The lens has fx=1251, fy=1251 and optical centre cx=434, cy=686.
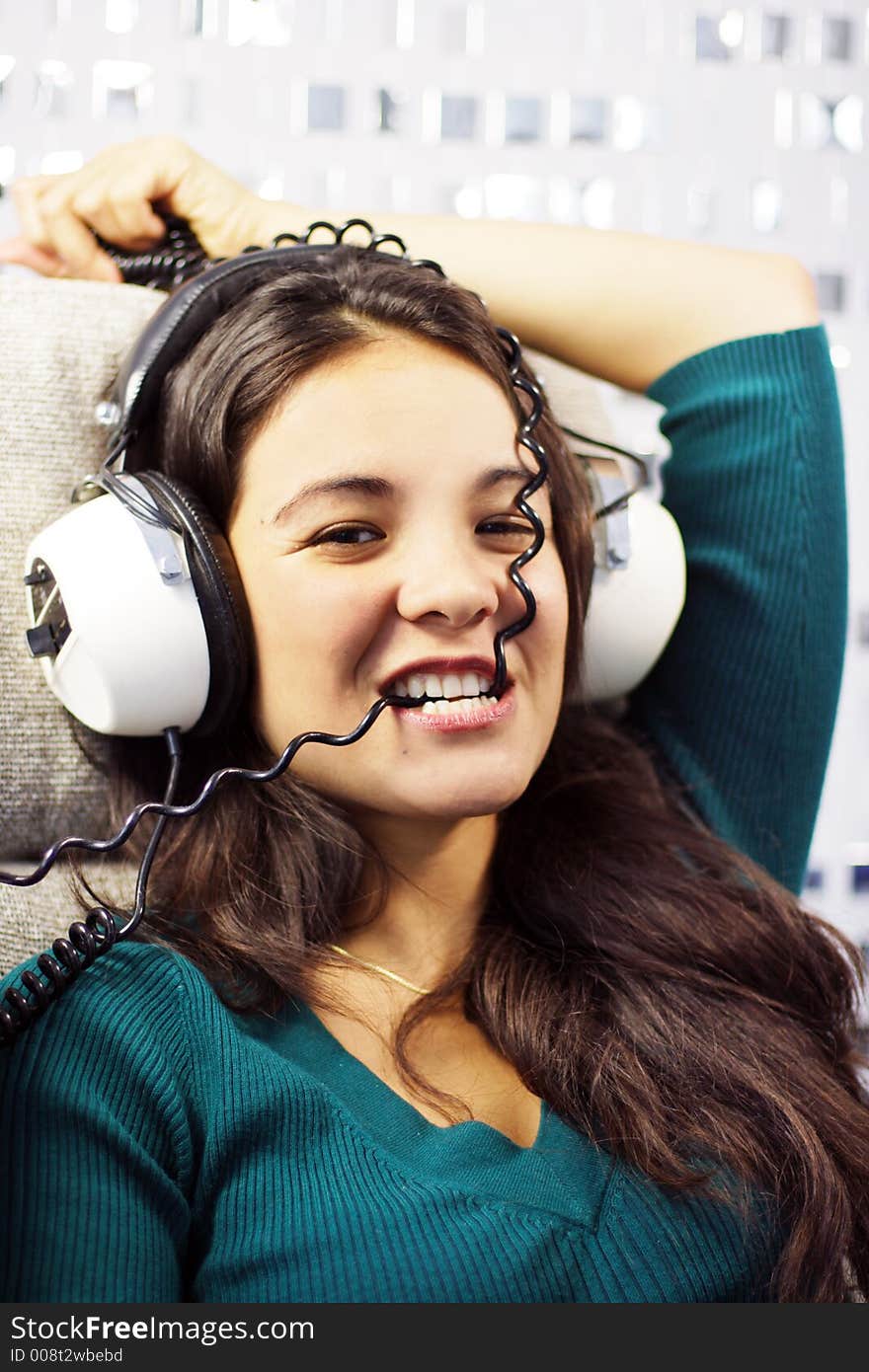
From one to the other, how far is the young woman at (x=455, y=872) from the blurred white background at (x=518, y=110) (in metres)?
0.26

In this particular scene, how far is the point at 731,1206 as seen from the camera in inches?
32.4

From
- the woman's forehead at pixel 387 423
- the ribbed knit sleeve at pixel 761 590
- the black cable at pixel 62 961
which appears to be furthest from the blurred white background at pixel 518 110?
the black cable at pixel 62 961

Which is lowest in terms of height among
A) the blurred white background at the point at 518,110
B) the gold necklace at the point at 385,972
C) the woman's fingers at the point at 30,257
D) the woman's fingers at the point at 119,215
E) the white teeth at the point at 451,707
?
the gold necklace at the point at 385,972

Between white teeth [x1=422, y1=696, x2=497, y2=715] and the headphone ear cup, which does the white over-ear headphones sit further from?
white teeth [x1=422, y1=696, x2=497, y2=715]

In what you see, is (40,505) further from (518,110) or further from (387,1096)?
(518,110)

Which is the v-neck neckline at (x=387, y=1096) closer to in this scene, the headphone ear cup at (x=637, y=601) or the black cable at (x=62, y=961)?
→ the black cable at (x=62, y=961)

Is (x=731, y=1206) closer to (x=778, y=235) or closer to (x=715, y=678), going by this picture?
(x=715, y=678)

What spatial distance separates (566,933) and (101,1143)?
1.35 feet

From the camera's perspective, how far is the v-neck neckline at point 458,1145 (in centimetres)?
81

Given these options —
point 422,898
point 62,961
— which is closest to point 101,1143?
point 62,961

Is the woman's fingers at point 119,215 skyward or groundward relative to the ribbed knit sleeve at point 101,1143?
skyward

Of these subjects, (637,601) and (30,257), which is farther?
(30,257)

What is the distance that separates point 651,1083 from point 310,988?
25 centimetres

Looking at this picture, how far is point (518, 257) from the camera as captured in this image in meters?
1.17
